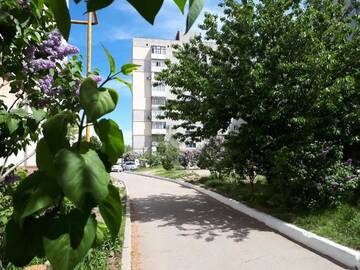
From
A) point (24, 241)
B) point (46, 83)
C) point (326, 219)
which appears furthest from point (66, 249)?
point (326, 219)

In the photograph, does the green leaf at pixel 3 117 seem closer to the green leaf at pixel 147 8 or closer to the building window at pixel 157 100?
the green leaf at pixel 147 8

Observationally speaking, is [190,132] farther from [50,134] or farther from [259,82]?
[50,134]

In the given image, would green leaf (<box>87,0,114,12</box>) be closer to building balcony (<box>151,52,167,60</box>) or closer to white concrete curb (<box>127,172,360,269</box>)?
white concrete curb (<box>127,172,360,269</box>)

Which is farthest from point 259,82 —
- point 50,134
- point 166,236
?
point 50,134

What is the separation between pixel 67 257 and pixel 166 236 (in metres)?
9.96

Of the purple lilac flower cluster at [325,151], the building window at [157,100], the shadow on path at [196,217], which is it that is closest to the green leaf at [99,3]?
the shadow on path at [196,217]

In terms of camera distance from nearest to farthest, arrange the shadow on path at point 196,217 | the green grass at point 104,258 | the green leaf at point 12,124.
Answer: the green leaf at point 12,124 → the green grass at point 104,258 → the shadow on path at point 196,217

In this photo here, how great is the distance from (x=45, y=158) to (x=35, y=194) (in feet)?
0.25

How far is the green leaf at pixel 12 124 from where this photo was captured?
7.69 feet

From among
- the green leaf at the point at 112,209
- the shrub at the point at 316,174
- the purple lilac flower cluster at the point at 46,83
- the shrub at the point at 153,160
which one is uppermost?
the purple lilac flower cluster at the point at 46,83

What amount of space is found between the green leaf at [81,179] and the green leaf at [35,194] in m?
0.07

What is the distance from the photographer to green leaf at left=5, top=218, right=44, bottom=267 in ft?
2.66

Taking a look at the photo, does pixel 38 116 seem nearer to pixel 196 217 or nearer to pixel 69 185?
pixel 69 185

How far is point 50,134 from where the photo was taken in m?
0.84
